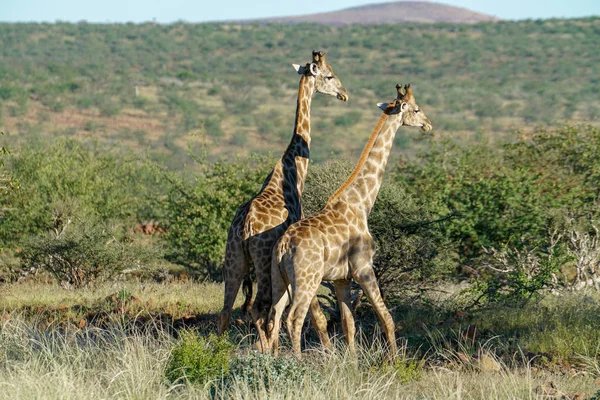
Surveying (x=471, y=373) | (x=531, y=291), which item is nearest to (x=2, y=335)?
(x=471, y=373)

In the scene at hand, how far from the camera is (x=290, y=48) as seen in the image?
8150 centimetres

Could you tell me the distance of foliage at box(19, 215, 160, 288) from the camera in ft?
48.1

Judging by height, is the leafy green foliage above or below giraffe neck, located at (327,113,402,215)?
below

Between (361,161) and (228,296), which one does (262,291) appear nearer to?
(228,296)

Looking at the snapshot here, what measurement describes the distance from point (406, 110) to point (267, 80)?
56.0m

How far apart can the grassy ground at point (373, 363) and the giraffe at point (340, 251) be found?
0.39 meters

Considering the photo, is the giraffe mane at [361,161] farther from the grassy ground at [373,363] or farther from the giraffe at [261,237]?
the grassy ground at [373,363]

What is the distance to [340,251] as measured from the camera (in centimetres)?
816

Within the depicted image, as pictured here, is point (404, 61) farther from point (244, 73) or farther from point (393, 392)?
point (393, 392)

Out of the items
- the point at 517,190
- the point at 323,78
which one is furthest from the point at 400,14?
the point at 323,78

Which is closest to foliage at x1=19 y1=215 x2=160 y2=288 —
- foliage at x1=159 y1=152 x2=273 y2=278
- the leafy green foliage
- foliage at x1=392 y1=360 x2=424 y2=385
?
foliage at x1=159 y1=152 x2=273 y2=278

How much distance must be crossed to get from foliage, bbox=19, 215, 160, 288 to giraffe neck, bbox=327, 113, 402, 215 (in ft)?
23.9

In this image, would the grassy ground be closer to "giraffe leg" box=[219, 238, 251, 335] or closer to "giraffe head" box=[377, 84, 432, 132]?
"giraffe leg" box=[219, 238, 251, 335]

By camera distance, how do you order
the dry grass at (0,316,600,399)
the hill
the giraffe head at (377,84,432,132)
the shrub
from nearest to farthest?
the dry grass at (0,316,600,399)
the giraffe head at (377,84,432,132)
the hill
the shrub
